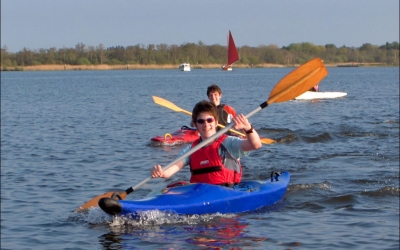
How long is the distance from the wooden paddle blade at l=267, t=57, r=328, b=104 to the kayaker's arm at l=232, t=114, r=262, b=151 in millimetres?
753

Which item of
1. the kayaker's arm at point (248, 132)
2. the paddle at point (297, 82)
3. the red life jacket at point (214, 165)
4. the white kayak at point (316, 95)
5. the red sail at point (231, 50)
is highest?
the red sail at point (231, 50)

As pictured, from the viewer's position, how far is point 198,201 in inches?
271

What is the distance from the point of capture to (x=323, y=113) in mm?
21781

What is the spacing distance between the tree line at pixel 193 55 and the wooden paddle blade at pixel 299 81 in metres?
75.5

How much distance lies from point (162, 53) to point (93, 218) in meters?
77.7

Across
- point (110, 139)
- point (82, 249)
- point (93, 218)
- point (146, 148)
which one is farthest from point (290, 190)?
point (110, 139)

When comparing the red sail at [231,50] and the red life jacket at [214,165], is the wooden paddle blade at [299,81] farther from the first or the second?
the red sail at [231,50]

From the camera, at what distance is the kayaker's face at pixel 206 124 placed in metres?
6.29

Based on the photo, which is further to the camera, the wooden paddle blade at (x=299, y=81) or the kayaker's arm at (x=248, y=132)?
the wooden paddle blade at (x=299, y=81)

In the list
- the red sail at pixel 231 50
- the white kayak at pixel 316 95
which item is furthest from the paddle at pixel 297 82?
the white kayak at pixel 316 95

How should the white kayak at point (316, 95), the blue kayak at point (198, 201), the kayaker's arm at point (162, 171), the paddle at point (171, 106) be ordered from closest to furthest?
the kayaker's arm at point (162, 171) < the blue kayak at point (198, 201) < the paddle at point (171, 106) < the white kayak at point (316, 95)

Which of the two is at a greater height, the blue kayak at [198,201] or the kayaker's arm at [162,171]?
the kayaker's arm at [162,171]

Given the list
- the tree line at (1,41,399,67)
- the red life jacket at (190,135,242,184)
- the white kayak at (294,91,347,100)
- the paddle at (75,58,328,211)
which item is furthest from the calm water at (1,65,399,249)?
the tree line at (1,41,399,67)

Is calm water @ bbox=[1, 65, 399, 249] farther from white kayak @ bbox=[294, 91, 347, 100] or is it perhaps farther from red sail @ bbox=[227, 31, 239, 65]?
white kayak @ bbox=[294, 91, 347, 100]
